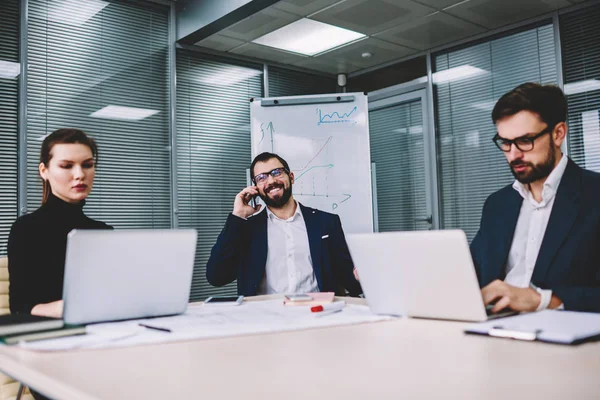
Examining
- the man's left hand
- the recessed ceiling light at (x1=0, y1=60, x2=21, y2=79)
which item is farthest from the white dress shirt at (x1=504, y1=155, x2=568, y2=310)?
the recessed ceiling light at (x1=0, y1=60, x2=21, y2=79)

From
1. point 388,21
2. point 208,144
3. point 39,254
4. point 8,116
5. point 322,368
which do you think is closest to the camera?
point 322,368

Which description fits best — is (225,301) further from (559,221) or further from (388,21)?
(388,21)

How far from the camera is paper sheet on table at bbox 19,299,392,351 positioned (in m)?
1.09

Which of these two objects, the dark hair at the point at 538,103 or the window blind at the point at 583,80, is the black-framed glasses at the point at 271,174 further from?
the window blind at the point at 583,80

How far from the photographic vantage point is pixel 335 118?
4129 mm

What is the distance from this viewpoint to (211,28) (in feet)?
13.7

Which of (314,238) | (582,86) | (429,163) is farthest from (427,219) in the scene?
(314,238)

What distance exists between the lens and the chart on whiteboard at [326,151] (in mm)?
4031

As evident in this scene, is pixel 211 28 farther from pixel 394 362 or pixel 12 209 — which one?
pixel 394 362

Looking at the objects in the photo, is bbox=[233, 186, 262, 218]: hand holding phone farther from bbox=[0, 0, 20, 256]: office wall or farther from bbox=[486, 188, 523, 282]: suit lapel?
bbox=[0, 0, 20, 256]: office wall

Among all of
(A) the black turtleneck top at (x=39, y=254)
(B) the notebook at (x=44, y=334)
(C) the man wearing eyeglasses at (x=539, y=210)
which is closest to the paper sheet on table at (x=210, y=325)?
(B) the notebook at (x=44, y=334)

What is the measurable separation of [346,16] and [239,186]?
1716 millimetres

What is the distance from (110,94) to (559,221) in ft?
11.2

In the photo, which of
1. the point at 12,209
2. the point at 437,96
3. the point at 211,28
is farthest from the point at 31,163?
the point at 437,96
